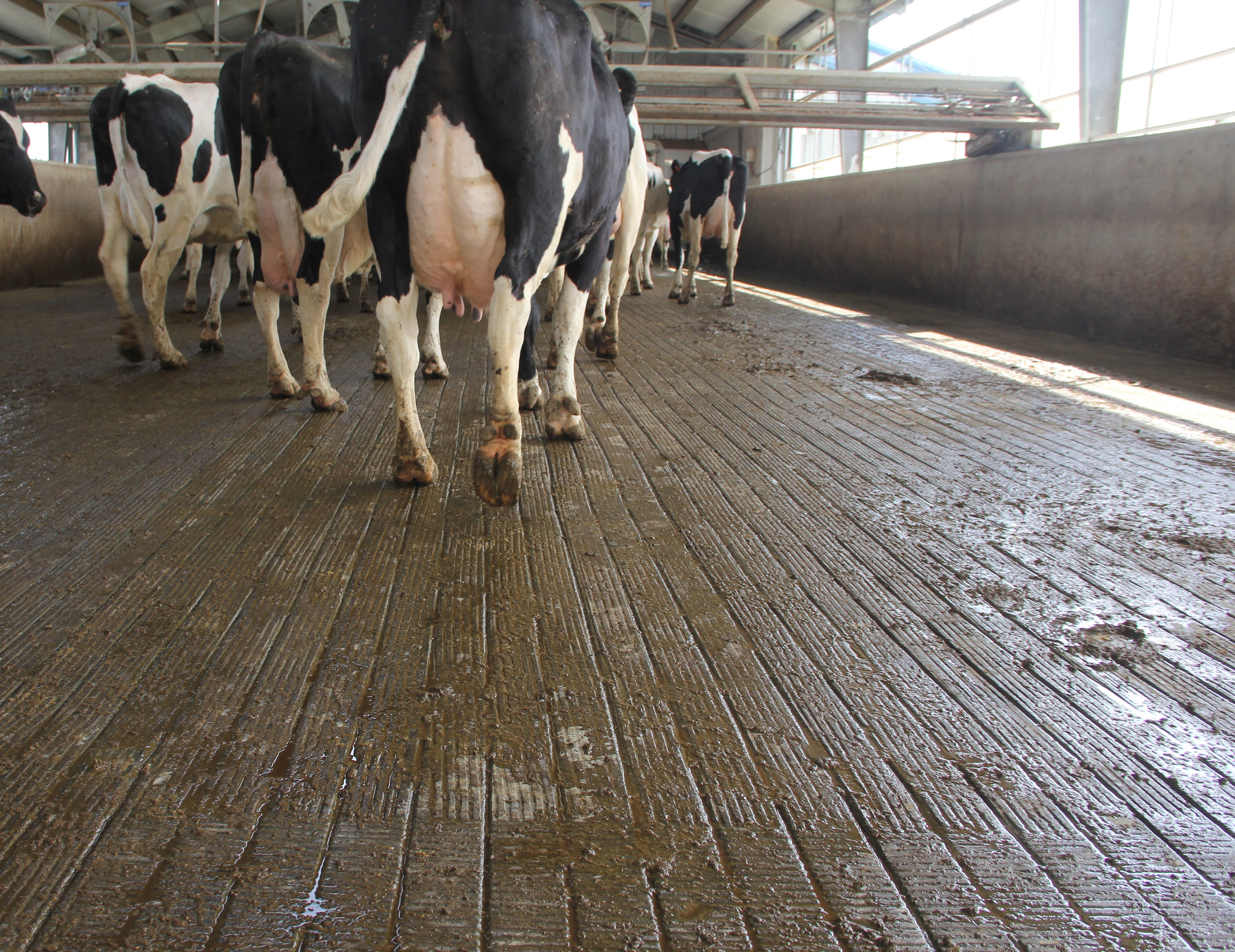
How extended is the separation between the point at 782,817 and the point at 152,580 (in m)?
2.00

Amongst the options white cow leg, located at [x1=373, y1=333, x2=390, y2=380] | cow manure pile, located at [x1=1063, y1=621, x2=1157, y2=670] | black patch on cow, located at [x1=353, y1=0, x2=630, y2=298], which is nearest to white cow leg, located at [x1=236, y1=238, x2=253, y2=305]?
white cow leg, located at [x1=373, y1=333, x2=390, y2=380]

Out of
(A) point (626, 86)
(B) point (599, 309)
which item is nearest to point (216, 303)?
(B) point (599, 309)

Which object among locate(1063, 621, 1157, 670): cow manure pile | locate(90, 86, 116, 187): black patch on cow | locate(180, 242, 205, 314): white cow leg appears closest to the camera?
locate(1063, 621, 1157, 670): cow manure pile

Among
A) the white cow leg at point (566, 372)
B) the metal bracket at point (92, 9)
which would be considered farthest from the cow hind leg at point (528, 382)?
the metal bracket at point (92, 9)

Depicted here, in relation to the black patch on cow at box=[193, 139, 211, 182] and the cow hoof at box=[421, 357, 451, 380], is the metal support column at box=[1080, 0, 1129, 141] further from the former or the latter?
the black patch on cow at box=[193, 139, 211, 182]

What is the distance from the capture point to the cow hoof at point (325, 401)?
4527 millimetres

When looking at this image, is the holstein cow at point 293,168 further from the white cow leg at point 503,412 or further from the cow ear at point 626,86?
the cow ear at point 626,86

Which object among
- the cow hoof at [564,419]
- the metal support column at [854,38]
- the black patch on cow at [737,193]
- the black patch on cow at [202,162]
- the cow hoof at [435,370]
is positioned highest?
the metal support column at [854,38]

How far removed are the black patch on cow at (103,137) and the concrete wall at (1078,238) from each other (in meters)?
8.25

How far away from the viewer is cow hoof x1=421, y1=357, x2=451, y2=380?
5.50 m

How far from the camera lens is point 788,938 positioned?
125 centimetres

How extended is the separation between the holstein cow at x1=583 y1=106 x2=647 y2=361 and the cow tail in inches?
79.7

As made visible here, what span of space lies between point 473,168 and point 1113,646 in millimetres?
2488

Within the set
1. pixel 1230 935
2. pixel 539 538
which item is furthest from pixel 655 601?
Result: pixel 1230 935
